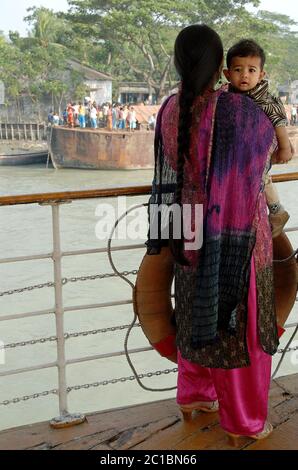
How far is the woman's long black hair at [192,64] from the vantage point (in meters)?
1.15

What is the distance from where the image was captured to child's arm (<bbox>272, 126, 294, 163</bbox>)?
4.08 ft

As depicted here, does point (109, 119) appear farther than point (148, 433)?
Yes

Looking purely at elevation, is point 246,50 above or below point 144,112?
below

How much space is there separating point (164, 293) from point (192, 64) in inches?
22.4

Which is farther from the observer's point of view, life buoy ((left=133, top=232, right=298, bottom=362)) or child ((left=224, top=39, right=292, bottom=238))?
life buoy ((left=133, top=232, right=298, bottom=362))

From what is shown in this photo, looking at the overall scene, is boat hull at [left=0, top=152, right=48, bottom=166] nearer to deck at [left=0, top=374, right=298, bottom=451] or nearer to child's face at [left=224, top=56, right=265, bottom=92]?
deck at [left=0, top=374, right=298, bottom=451]

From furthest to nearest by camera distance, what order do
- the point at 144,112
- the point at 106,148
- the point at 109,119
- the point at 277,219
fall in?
the point at 144,112 → the point at 109,119 → the point at 106,148 → the point at 277,219

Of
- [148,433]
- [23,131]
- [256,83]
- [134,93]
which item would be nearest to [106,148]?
[23,131]

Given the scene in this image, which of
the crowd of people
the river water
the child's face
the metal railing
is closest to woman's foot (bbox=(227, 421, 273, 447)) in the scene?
the child's face

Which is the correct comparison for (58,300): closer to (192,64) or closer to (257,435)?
(257,435)

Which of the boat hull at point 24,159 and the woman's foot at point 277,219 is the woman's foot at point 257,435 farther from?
the boat hull at point 24,159

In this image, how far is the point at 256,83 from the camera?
1.25 metres

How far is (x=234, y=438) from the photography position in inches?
54.4
